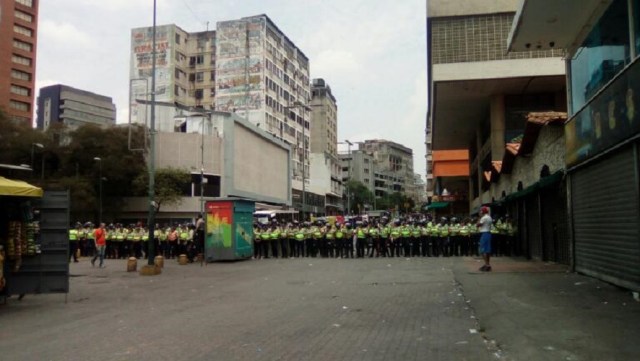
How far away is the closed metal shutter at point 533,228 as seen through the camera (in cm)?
1933

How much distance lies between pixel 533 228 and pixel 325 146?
350ft

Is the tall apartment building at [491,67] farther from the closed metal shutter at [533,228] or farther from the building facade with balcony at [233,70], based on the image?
the building facade with balcony at [233,70]

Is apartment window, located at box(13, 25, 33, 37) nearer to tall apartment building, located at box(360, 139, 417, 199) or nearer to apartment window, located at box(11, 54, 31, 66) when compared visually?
apartment window, located at box(11, 54, 31, 66)

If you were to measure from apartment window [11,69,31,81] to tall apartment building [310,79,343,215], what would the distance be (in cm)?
4960

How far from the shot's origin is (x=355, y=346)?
24.6ft

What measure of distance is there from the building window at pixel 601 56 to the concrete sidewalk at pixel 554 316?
429 centimetres

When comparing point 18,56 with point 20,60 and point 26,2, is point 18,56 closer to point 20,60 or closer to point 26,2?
point 20,60

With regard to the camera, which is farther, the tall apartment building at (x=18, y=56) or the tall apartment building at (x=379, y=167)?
the tall apartment building at (x=379, y=167)

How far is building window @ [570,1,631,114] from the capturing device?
11.6 m

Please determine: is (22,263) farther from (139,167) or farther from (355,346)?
(139,167)

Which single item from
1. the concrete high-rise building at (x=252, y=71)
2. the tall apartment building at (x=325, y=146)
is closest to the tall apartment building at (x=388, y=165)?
the tall apartment building at (x=325, y=146)

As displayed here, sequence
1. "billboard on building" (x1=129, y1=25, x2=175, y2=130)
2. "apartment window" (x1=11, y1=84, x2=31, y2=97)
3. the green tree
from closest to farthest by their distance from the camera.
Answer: the green tree
"apartment window" (x1=11, y1=84, x2=31, y2=97)
"billboard on building" (x1=129, y1=25, x2=175, y2=130)

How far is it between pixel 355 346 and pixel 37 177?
189 ft

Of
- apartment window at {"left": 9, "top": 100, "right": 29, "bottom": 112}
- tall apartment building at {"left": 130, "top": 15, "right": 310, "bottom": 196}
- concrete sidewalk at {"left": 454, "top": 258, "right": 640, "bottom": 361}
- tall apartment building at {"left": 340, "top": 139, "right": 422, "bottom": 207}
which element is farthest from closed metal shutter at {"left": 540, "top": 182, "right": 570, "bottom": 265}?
tall apartment building at {"left": 340, "top": 139, "right": 422, "bottom": 207}
